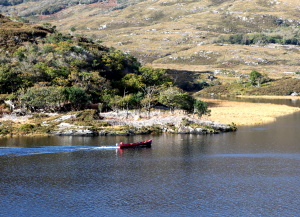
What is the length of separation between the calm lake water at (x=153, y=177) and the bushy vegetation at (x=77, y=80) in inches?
1102

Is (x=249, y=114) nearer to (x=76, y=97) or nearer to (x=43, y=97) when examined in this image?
(x=76, y=97)

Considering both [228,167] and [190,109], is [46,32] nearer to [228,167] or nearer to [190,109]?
[190,109]

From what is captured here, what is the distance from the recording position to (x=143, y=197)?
59469mm

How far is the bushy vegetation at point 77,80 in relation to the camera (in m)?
129

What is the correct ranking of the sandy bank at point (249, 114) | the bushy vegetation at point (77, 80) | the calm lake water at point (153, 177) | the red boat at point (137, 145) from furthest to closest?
1. the sandy bank at point (249, 114)
2. the bushy vegetation at point (77, 80)
3. the red boat at point (137, 145)
4. the calm lake water at point (153, 177)

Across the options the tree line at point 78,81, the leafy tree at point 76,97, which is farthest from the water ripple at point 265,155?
the leafy tree at point 76,97

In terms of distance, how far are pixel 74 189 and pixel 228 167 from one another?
2868cm

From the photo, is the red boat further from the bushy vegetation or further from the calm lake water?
the bushy vegetation

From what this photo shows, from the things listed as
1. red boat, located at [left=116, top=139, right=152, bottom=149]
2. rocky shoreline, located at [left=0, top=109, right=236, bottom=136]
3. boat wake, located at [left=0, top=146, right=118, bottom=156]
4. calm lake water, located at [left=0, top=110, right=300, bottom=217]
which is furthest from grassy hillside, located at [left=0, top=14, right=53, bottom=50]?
red boat, located at [left=116, top=139, right=152, bottom=149]

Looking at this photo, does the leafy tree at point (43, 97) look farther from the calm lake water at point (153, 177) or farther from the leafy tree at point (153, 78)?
the leafy tree at point (153, 78)

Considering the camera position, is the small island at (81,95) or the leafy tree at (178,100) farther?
the leafy tree at (178,100)

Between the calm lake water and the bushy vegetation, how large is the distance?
91.8ft

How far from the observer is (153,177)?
6950 cm

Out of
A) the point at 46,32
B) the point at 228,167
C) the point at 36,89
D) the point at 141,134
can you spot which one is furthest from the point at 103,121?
the point at 46,32
